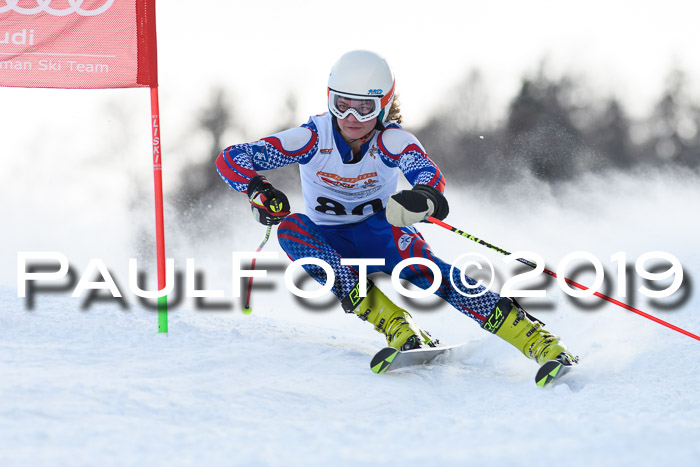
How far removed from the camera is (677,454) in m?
1.92

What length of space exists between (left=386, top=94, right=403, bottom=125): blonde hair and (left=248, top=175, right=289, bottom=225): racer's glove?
842 mm

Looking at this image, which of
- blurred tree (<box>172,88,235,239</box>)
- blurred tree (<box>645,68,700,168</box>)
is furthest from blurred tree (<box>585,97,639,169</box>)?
blurred tree (<box>172,88,235,239</box>)

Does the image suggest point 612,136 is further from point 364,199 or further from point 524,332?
point 524,332

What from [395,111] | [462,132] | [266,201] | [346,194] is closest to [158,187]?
[266,201]

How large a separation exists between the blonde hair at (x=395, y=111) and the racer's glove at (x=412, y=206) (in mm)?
751

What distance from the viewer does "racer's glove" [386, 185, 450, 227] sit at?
128 inches

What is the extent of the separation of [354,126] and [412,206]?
65 cm

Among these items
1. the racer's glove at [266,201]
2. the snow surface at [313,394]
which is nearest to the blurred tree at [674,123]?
the snow surface at [313,394]

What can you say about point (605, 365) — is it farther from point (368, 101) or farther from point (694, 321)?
point (368, 101)

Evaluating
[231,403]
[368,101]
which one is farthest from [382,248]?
[231,403]

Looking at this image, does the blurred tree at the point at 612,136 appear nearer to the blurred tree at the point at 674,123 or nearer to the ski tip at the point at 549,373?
the blurred tree at the point at 674,123

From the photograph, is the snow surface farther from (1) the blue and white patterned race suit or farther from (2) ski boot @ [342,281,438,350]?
(1) the blue and white patterned race suit

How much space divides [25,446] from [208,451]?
0.51m

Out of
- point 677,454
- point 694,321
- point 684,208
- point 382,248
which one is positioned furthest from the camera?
point 684,208
